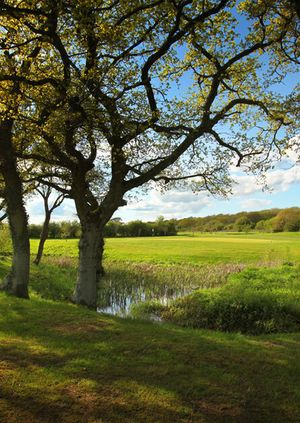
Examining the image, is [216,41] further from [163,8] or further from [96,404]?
[96,404]

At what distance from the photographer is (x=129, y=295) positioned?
82.4 ft

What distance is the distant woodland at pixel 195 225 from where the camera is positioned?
9050 centimetres

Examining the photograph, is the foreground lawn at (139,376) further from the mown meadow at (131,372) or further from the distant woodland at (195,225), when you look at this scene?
the distant woodland at (195,225)

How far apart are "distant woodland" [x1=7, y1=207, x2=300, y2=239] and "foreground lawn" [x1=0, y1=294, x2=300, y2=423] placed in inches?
2595

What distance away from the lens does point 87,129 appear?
14062 millimetres

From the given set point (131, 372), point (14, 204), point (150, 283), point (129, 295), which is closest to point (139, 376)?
point (131, 372)

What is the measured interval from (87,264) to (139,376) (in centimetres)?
858

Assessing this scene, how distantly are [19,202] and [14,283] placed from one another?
3242 millimetres

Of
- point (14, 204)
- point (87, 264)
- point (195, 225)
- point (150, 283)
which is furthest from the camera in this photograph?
point (195, 225)

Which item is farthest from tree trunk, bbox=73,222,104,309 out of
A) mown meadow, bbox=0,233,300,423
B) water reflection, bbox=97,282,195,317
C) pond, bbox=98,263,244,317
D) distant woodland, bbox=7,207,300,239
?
distant woodland, bbox=7,207,300,239

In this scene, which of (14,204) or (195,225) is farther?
(195,225)

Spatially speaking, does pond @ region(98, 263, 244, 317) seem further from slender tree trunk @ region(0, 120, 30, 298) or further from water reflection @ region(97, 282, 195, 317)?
slender tree trunk @ region(0, 120, 30, 298)

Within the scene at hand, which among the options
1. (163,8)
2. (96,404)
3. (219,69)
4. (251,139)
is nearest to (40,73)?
(163,8)

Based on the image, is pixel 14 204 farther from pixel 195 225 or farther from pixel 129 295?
pixel 195 225
